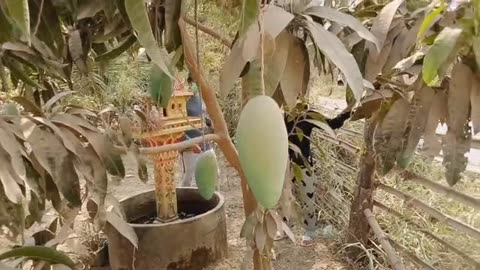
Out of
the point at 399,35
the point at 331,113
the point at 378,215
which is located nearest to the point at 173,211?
the point at 378,215

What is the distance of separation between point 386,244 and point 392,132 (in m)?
1.05

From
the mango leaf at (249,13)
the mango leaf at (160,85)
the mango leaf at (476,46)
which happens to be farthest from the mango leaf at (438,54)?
the mango leaf at (160,85)

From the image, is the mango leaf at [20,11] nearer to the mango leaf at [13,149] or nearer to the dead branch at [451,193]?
the mango leaf at [13,149]

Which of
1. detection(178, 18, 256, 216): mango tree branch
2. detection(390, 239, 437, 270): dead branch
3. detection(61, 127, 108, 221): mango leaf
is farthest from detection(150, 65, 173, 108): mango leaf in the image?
detection(390, 239, 437, 270): dead branch

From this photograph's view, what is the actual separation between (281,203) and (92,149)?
11.8 inches

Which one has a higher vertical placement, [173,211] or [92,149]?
[92,149]

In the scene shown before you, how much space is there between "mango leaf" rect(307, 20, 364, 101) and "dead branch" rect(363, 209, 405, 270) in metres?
1.12

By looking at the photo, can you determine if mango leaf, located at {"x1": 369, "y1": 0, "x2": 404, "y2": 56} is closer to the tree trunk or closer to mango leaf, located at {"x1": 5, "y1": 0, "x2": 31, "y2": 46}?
mango leaf, located at {"x1": 5, "y1": 0, "x2": 31, "y2": 46}

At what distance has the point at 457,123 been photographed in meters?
0.72

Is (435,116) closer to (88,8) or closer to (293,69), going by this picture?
(293,69)

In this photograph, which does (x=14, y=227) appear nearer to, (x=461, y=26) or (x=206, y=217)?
(x=461, y=26)

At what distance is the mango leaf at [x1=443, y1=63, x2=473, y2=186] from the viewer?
2.28ft

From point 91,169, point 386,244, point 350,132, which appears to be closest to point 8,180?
point 91,169

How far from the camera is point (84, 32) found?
94 centimetres
